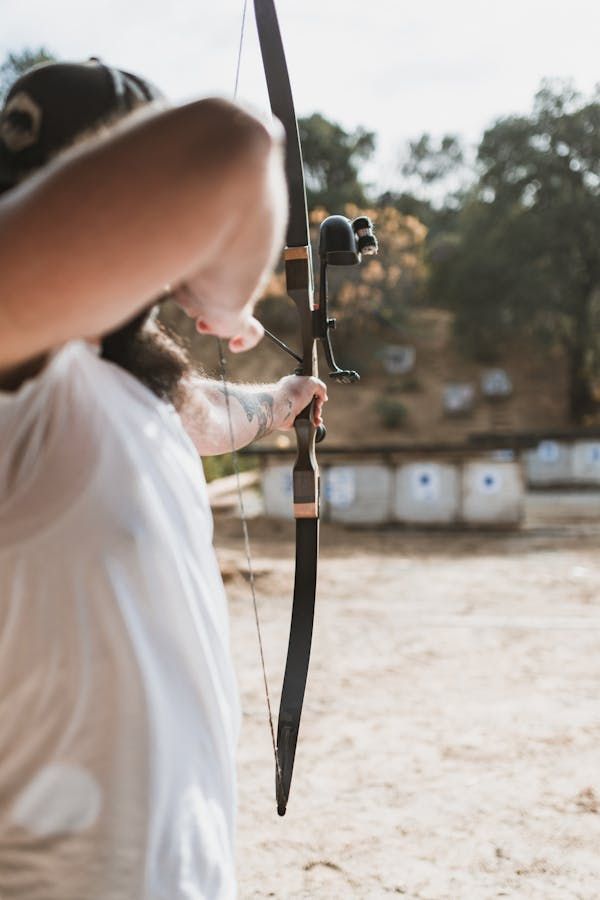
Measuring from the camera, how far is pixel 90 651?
60cm

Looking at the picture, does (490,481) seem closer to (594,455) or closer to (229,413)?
(594,455)

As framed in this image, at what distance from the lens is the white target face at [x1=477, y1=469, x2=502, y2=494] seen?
8.36m

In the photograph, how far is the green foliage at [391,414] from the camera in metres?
20.3

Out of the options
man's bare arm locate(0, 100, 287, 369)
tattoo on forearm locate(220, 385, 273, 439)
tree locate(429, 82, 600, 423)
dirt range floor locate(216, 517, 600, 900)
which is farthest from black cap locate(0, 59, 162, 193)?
tree locate(429, 82, 600, 423)

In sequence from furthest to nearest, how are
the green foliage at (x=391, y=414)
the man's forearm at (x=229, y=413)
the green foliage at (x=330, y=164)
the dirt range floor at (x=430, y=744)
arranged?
the green foliage at (x=330, y=164)
the green foliage at (x=391, y=414)
the dirt range floor at (x=430, y=744)
the man's forearm at (x=229, y=413)

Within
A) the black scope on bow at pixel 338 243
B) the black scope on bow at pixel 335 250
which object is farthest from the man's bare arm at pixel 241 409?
the black scope on bow at pixel 338 243

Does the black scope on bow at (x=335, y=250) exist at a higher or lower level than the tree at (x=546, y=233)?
lower

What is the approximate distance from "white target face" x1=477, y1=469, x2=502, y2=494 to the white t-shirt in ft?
26.1

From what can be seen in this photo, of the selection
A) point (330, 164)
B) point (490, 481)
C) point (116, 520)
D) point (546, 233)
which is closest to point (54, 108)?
point (116, 520)

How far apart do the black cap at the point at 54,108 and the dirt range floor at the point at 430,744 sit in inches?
69.6

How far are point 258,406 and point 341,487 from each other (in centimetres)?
748

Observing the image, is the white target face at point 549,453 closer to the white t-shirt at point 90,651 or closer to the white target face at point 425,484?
the white target face at point 425,484

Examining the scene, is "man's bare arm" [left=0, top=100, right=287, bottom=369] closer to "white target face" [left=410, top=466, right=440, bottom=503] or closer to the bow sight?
the bow sight

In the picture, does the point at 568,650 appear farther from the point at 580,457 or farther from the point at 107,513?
the point at 580,457
